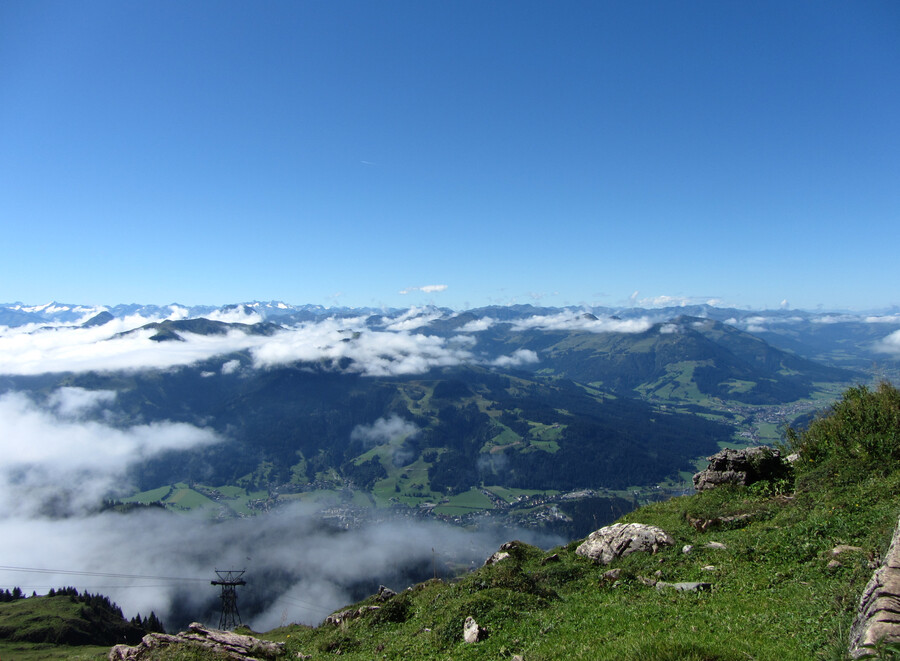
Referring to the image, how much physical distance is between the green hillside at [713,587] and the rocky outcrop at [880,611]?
24.9 inches

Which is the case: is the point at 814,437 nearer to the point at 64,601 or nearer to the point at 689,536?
the point at 689,536

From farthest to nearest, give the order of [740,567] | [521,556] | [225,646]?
[521,556] < [225,646] < [740,567]

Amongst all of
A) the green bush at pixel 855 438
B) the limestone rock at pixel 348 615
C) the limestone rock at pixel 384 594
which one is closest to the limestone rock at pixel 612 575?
the limestone rock at pixel 348 615

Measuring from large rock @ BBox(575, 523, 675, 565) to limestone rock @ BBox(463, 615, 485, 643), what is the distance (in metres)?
11.3

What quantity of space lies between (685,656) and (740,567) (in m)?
13.3

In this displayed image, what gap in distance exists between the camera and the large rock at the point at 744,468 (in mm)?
32031

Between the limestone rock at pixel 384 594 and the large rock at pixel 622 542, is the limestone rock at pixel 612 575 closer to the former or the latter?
the large rock at pixel 622 542

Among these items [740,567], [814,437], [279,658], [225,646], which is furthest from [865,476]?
[225,646]

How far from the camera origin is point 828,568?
16.2 meters

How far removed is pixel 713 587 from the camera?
17266 mm

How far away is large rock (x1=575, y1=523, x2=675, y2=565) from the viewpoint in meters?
24.6

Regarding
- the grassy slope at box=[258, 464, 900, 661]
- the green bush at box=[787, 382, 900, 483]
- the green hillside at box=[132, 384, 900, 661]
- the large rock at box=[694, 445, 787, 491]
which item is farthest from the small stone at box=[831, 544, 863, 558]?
the large rock at box=[694, 445, 787, 491]

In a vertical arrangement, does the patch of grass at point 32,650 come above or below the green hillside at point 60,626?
above

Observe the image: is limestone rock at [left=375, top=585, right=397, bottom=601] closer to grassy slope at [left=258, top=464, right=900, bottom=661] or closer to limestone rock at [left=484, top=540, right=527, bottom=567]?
grassy slope at [left=258, top=464, right=900, bottom=661]
